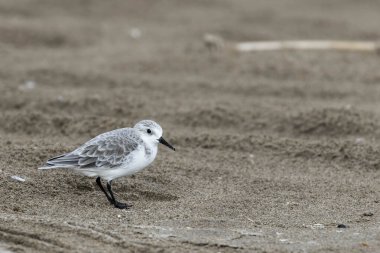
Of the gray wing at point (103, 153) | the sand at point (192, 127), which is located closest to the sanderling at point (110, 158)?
the gray wing at point (103, 153)

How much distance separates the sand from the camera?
6.33 metres

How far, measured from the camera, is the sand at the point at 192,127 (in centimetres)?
633

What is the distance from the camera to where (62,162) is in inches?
275

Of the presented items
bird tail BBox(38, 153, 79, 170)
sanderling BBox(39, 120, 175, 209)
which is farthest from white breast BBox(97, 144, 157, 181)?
bird tail BBox(38, 153, 79, 170)

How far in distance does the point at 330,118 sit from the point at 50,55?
5657mm

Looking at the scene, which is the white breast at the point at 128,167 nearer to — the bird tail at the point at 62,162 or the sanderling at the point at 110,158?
the sanderling at the point at 110,158

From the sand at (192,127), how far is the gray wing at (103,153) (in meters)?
0.39

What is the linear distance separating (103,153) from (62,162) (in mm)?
409

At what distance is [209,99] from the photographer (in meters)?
11.1

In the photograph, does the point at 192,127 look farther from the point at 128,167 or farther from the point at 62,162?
the point at 62,162

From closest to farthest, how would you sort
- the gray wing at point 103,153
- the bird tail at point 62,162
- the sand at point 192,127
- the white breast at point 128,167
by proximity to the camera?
1. the sand at point 192,127
2. the bird tail at point 62,162
3. the gray wing at point 103,153
4. the white breast at point 128,167

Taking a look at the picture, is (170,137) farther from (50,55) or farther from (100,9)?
(100,9)

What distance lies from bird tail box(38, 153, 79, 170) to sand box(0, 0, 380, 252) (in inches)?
14.1

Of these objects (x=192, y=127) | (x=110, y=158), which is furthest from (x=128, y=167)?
(x=192, y=127)
